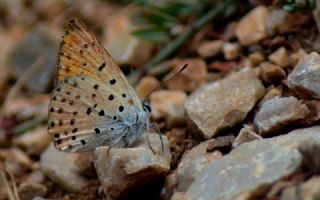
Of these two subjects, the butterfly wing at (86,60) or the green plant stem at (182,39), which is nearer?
the butterfly wing at (86,60)

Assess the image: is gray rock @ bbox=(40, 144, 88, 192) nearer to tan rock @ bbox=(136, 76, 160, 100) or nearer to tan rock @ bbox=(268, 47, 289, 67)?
tan rock @ bbox=(136, 76, 160, 100)

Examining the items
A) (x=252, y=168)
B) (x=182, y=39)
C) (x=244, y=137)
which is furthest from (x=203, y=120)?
(x=182, y=39)

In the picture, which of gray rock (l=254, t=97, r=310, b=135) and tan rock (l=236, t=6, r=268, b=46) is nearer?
gray rock (l=254, t=97, r=310, b=135)

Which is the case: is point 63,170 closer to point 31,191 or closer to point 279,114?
point 31,191

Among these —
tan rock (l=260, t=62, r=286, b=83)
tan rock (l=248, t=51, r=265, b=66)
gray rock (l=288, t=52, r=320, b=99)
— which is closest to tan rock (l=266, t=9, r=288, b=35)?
tan rock (l=248, t=51, r=265, b=66)

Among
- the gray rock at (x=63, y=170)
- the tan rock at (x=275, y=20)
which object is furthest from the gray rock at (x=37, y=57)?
the tan rock at (x=275, y=20)

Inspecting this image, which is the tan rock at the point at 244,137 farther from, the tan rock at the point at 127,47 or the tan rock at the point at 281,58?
the tan rock at the point at 127,47
